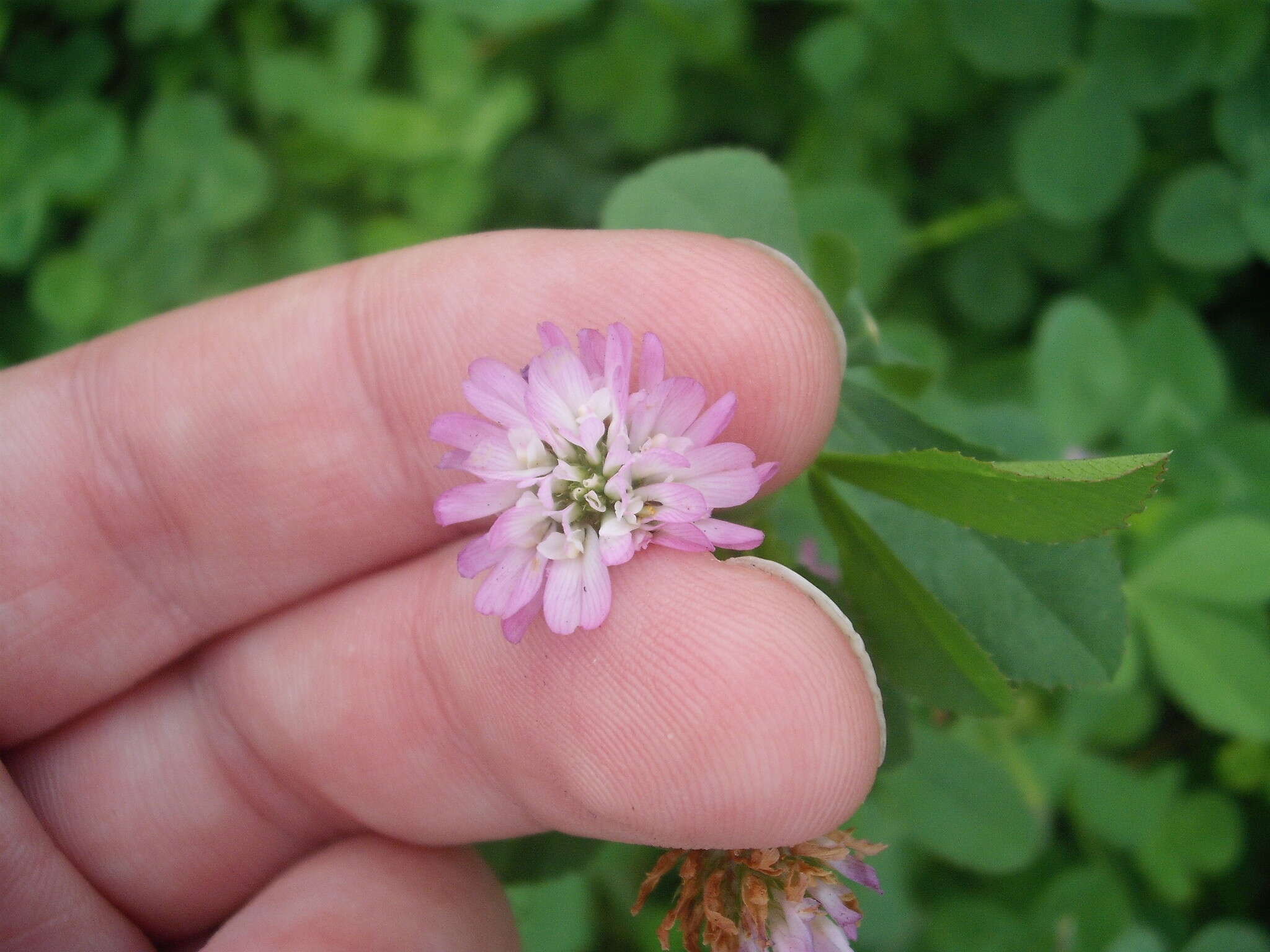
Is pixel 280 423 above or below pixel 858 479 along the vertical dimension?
above

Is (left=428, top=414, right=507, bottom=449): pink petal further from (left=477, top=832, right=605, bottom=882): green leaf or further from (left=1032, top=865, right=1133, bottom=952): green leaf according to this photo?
(left=1032, top=865, right=1133, bottom=952): green leaf

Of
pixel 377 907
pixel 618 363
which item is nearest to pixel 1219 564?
pixel 618 363

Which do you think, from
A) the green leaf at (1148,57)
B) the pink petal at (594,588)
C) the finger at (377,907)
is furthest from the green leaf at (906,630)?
the green leaf at (1148,57)

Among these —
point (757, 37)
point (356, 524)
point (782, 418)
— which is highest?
point (757, 37)

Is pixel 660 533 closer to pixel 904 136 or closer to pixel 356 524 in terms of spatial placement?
pixel 356 524

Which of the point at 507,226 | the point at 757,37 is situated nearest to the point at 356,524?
the point at 507,226

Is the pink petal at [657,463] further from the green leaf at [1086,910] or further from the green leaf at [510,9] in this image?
the green leaf at [1086,910]
